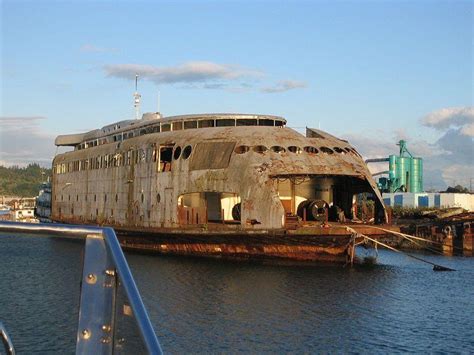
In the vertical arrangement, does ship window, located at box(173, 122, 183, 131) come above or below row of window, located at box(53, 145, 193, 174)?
above

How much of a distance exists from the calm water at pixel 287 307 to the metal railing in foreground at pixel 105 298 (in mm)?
4008

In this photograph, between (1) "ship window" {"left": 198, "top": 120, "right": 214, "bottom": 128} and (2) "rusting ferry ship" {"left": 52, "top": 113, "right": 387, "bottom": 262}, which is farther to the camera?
(1) "ship window" {"left": 198, "top": 120, "right": 214, "bottom": 128}

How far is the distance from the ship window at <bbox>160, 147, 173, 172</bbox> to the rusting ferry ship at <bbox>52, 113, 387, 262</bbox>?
5cm

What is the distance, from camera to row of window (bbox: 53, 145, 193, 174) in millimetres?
29141

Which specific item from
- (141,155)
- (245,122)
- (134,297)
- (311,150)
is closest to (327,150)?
(311,150)

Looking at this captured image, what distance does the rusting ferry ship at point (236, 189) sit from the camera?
2516 centimetres

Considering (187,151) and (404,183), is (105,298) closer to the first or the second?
(187,151)

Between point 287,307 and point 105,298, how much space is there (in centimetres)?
1510

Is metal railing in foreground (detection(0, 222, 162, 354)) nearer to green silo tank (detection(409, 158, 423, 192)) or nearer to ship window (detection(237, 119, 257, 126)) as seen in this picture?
ship window (detection(237, 119, 257, 126))

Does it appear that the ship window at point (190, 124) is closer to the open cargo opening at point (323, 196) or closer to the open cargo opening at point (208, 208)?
the open cargo opening at point (208, 208)

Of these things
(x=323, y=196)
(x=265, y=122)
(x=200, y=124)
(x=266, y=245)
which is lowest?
(x=266, y=245)

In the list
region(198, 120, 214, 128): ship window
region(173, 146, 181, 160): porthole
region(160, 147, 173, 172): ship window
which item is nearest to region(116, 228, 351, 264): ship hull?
region(160, 147, 173, 172): ship window

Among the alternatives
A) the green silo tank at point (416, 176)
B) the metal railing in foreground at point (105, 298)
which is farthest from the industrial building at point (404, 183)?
the metal railing in foreground at point (105, 298)

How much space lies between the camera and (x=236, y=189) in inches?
1033
